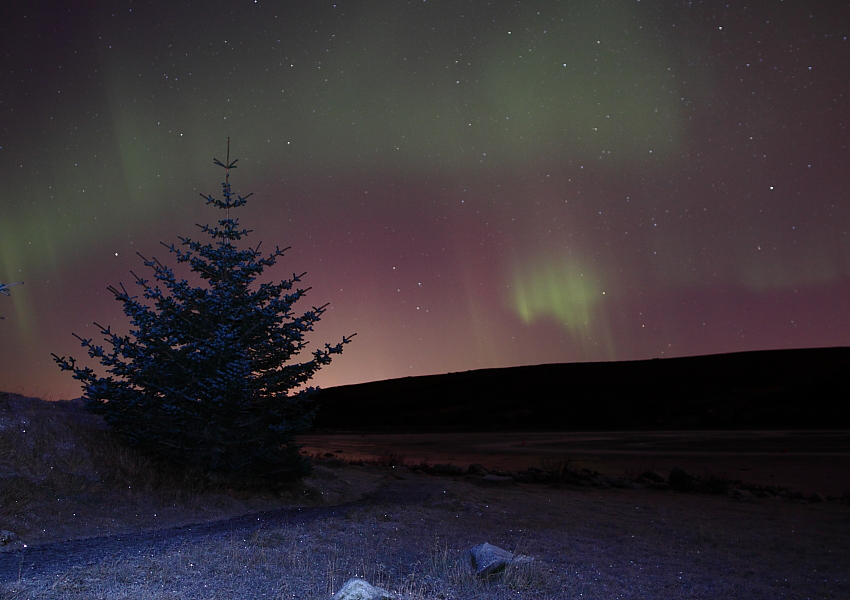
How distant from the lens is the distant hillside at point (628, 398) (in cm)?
4847

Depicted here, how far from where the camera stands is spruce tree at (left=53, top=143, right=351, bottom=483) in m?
13.9

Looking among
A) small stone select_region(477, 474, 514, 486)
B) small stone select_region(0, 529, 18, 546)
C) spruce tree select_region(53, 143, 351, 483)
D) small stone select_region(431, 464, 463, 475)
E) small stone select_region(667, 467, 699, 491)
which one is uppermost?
spruce tree select_region(53, 143, 351, 483)

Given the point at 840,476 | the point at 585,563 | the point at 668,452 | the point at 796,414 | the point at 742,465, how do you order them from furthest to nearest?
1. the point at 796,414
2. the point at 668,452
3. the point at 742,465
4. the point at 840,476
5. the point at 585,563

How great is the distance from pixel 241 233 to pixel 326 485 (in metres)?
6.99

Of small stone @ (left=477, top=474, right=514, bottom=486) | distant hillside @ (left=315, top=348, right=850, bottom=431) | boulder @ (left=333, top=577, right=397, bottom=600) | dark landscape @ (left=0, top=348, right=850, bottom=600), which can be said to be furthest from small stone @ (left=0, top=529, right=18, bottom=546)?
distant hillside @ (left=315, top=348, right=850, bottom=431)

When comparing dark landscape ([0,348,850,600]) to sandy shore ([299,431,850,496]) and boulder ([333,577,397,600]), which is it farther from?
boulder ([333,577,397,600])

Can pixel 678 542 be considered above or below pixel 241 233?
below

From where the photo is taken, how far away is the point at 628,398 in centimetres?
6169

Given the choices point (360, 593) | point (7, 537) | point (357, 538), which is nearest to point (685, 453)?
point (357, 538)

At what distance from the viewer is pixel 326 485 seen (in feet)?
55.9

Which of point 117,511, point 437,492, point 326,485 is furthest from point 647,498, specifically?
point 117,511

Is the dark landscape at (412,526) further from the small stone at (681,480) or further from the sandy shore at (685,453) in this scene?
the sandy shore at (685,453)

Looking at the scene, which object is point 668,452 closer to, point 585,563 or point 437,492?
point 437,492

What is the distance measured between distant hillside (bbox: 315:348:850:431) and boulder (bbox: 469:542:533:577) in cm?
4116
